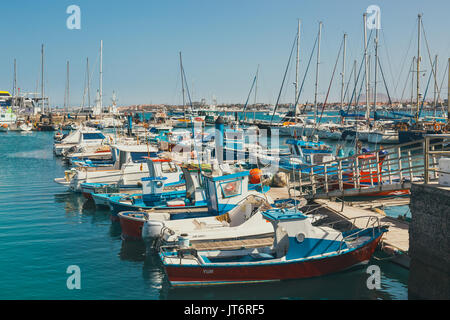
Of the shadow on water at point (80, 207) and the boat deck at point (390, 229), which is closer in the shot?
the boat deck at point (390, 229)

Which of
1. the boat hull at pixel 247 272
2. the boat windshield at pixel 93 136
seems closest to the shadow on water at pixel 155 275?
the boat hull at pixel 247 272

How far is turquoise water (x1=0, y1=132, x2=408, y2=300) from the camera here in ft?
39.9

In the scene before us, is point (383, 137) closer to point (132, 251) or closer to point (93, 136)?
point (93, 136)

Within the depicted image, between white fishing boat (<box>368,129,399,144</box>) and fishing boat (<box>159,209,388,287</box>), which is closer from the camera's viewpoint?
fishing boat (<box>159,209,388,287</box>)

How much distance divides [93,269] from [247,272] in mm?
5350

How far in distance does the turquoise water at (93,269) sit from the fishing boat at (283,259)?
0.28 metres

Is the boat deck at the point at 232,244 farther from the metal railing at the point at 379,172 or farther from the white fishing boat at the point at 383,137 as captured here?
the white fishing boat at the point at 383,137

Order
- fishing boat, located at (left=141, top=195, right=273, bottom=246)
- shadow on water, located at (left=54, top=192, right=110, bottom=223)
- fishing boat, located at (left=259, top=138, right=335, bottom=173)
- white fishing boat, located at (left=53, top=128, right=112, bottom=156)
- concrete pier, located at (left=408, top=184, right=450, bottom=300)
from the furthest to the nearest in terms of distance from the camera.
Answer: white fishing boat, located at (left=53, top=128, right=112, bottom=156)
fishing boat, located at (left=259, top=138, right=335, bottom=173)
shadow on water, located at (left=54, top=192, right=110, bottom=223)
fishing boat, located at (left=141, top=195, right=273, bottom=246)
concrete pier, located at (left=408, top=184, right=450, bottom=300)

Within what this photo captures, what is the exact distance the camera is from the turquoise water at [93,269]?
12.2 meters

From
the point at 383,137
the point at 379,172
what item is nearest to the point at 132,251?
the point at 379,172

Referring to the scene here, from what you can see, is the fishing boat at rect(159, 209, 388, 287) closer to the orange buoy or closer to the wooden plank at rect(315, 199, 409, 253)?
the wooden plank at rect(315, 199, 409, 253)

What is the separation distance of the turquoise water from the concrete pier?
2.40 meters

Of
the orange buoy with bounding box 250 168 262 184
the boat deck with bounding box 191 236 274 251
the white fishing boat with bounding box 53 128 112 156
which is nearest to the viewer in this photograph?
the boat deck with bounding box 191 236 274 251

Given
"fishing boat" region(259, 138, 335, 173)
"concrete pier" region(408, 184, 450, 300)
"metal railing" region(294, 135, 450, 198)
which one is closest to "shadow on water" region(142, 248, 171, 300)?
"concrete pier" region(408, 184, 450, 300)
